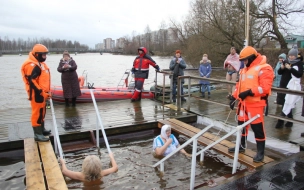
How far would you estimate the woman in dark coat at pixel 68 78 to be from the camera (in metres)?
7.90

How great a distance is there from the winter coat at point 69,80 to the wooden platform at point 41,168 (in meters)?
3.14

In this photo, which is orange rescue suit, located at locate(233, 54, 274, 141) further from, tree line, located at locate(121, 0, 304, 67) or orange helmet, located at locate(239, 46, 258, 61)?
tree line, located at locate(121, 0, 304, 67)

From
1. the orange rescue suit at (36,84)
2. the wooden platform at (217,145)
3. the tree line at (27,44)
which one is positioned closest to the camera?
the wooden platform at (217,145)

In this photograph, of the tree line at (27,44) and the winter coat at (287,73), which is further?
the tree line at (27,44)

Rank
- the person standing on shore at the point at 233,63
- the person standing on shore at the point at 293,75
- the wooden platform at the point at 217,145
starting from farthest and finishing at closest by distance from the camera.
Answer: the person standing on shore at the point at 233,63
the person standing on shore at the point at 293,75
the wooden platform at the point at 217,145

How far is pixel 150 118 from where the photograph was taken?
6828 mm

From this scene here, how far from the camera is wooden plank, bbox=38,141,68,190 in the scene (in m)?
3.53

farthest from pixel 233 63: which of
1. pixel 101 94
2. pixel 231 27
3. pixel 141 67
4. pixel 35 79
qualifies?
pixel 231 27

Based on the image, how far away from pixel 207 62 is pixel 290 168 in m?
5.84

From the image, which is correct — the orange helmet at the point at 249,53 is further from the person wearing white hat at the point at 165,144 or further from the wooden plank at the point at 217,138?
the person wearing white hat at the point at 165,144

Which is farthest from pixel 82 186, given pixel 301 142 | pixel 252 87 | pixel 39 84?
pixel 301 142

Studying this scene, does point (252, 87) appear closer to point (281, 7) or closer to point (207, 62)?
point (207, 62)

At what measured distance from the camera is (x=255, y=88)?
384 cm

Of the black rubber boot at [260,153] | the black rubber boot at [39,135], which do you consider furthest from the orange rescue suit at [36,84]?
the black rubber boot at [260,153]
